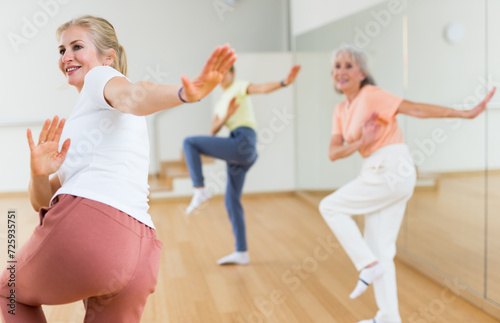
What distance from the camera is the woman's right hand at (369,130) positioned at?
2.41m

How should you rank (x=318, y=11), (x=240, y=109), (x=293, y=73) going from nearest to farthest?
(x=293, y=73) < (x=240, y=109) < (x=318, y=11)

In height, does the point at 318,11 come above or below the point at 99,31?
above

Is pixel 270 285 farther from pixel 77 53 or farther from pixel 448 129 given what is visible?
pixel 77 53

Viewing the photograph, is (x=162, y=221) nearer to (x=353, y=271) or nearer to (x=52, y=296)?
(x=353, y=271)

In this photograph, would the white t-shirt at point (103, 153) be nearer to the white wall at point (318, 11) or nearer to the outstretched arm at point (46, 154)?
the outstretched arm at point (46, 154)

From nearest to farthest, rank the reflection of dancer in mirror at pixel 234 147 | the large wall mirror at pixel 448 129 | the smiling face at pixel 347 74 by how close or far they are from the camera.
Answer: the smiling face at pixel 347 74, the large wall mirror at pixel 448 129, the reflection of dancer in mirror at pixel 234 147

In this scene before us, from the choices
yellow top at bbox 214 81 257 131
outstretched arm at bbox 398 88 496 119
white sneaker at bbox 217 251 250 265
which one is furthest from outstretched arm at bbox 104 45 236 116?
white sneaker at bbox 217 251 250 265

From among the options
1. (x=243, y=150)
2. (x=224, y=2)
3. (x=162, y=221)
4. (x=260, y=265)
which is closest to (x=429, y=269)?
(x=260, y=265)

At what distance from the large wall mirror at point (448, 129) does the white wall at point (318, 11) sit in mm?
144

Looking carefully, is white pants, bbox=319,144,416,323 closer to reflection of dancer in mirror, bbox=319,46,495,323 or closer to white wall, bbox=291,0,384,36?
reflection of dancer in mirror, bbox=319,46,495,323

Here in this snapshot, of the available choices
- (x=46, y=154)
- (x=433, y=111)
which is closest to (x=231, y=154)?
(x=433, y=111)

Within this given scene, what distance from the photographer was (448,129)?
317 centimetres

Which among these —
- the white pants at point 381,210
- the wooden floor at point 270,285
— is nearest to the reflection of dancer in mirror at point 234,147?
the wooden floor at point 270,285

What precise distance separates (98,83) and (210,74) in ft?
0.76
